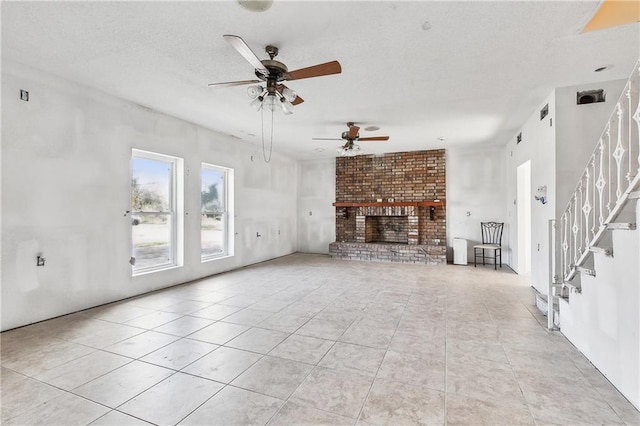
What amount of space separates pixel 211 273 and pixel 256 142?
3044 millimetres

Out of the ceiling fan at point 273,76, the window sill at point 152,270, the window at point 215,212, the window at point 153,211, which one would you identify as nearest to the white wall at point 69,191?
the window sill at point 152,270

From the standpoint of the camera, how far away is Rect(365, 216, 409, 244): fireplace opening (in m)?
8.17

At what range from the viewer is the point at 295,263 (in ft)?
23.5

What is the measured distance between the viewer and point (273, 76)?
2904 mm

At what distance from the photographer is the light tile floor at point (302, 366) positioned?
6.15 ft

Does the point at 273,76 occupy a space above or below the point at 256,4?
below

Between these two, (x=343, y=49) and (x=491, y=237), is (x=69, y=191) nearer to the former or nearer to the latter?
(x=343, y=49)

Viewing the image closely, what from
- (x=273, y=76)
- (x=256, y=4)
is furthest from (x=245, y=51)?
(x=273, y=76)

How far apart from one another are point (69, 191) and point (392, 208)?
6.56 m

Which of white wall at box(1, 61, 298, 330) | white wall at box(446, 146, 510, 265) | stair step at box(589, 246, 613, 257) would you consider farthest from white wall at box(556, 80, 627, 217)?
white wall at box(1, 61, 298, 330)

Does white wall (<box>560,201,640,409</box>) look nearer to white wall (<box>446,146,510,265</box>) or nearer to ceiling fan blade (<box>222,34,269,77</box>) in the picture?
ceiling fan blade (<box>222,34,269,77</box>)

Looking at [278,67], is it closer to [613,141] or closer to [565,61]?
[565,61]

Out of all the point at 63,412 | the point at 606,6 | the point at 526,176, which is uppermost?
the point at 606,6

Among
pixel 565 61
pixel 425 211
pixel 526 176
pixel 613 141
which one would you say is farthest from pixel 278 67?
pixel 425 211
